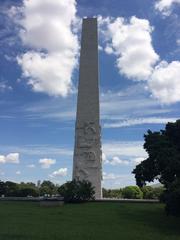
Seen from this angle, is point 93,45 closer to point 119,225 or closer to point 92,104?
point 92,104

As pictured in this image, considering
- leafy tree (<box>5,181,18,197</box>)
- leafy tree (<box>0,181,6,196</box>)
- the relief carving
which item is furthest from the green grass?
leafy tree (<box>0,181,6,196</box>)

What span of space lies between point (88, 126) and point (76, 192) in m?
7.10

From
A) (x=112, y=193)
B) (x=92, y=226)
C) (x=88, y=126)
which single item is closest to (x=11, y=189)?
(x=112, y=193)

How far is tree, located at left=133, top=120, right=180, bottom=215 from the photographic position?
24.6 metres

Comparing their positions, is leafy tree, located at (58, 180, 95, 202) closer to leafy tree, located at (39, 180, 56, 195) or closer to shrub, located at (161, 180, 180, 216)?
shrub, located at (161, 180, 180, 216)

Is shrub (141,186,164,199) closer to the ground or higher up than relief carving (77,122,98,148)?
closer to the ground

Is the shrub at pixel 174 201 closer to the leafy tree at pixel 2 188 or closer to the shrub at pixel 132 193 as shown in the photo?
the shrub at pixel 132 193

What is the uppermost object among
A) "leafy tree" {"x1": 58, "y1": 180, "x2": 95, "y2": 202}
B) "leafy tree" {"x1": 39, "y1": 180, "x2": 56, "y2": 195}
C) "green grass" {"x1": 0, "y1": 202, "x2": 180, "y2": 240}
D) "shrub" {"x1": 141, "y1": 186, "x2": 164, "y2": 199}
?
"leafy tree" {"x1": 39, "y1": 180, "x2": 56, "y2": 195}

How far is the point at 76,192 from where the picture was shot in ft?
113

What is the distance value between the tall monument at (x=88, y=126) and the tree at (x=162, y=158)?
35.0 feet

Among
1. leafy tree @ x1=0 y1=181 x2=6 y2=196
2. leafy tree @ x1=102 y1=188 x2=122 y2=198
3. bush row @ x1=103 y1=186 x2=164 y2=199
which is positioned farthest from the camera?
leafy tree @ x1=102 y1=188 x2=122 y2=198

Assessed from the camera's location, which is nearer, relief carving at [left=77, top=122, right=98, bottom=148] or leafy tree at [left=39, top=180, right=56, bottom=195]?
relief carving at [left=77, top=122, right=98, bottom=148]

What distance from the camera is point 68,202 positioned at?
35.0m

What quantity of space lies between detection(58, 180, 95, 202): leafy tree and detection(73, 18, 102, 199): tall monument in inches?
155
